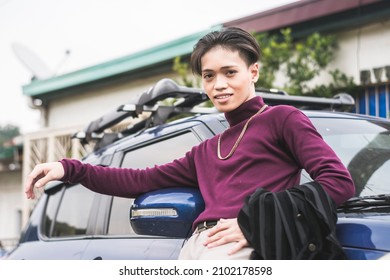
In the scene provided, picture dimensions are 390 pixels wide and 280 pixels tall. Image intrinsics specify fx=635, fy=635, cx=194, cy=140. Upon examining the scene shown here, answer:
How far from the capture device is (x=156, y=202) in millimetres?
2045

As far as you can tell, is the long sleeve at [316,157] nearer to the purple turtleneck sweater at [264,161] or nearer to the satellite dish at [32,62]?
the purple turtleneck sweater at [264,161]

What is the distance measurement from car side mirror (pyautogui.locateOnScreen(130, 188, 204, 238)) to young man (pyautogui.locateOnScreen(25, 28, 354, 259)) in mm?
57

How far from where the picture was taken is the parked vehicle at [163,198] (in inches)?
74.6

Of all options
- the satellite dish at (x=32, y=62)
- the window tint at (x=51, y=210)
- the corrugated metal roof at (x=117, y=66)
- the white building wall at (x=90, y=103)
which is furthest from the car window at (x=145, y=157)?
the white building wall at (x=90, y=103)

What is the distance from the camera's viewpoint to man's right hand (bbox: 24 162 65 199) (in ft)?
6.90

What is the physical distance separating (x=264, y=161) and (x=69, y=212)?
1.89 metres

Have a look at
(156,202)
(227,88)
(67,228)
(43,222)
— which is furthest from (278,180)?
(43,222)

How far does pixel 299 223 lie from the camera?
5.17ft

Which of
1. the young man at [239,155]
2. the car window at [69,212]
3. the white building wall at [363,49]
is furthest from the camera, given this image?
the white building wall at [363,49]

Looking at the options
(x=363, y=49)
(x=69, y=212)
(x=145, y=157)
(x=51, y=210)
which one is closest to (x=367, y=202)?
(x=145, y=157)

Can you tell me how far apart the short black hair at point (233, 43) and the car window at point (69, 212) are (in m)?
1.40

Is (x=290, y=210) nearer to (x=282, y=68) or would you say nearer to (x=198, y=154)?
(x=198, y=154)

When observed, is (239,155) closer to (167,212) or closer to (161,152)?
(167,212)
